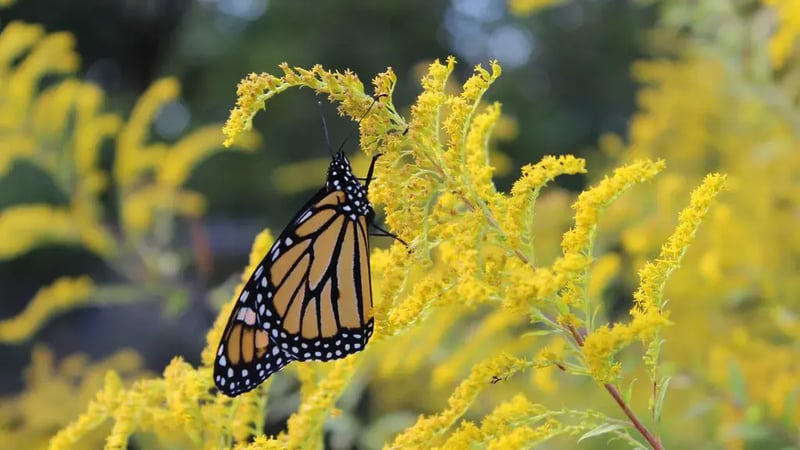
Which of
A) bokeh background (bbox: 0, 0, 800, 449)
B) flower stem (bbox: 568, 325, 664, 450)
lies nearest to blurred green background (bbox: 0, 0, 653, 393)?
bokeh background (bbox: 0, 0, 800, 449)

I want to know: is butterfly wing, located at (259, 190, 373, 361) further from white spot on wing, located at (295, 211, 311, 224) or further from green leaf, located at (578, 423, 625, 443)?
green leaf, located at (578, 423, 625, 443)

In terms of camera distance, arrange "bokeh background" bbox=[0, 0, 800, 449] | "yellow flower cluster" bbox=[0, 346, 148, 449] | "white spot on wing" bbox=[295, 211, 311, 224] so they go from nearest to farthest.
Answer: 1. "white spot on wing" bbox=[295, 211, 311, 224]
2. "bokeh background" bbox=[0, 0, 800, 449]
3. "yellow flower cluster" bbox=[0, 346, 148, 449]

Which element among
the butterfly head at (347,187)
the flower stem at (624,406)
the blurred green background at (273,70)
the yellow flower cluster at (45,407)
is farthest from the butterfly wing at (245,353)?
the blurred green background at (273,70)

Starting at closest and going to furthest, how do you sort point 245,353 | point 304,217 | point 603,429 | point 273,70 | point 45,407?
1. point 603,429
2. point 245,353
3. point 304,217
4. point 45,407
5. point 273,70

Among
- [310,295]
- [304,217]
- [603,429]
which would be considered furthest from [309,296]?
[603,429]

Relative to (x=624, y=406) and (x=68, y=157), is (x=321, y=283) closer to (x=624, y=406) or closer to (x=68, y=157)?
(x=624, y=406)

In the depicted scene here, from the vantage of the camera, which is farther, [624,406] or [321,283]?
[321,283]

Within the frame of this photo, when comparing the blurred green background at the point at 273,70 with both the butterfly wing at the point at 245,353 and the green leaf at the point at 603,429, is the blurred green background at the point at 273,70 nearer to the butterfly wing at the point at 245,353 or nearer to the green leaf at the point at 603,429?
the butterfly wing at the point at 245,353
